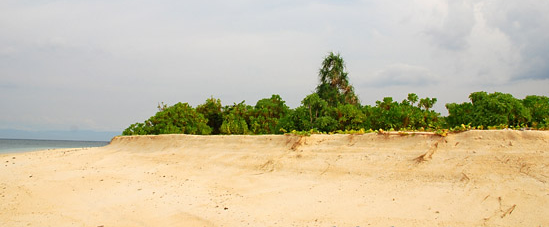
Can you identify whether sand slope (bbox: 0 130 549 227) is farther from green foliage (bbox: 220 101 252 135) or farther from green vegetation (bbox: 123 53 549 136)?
green foliage (bbox: 220 101 252 135)

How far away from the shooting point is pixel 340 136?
6.75m

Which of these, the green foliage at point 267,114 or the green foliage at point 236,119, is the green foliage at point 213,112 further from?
the green foliage at point 267,114

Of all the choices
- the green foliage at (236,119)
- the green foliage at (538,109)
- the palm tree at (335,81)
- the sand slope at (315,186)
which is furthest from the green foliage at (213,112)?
the green foliage at (538,109)

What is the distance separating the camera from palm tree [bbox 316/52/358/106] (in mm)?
18047

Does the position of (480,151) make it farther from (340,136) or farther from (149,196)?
(149,196)

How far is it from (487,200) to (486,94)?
542 cm

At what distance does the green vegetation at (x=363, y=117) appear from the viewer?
27.2ft

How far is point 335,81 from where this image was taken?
18141 millimetres

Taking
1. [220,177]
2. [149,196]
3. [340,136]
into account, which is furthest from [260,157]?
[149,196]

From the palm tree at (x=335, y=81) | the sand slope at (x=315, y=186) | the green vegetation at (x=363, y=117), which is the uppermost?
the palm tree at (x=335, y=81)

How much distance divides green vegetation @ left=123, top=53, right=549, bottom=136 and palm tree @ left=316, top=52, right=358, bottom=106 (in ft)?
13.0

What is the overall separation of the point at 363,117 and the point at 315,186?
15.9 ft

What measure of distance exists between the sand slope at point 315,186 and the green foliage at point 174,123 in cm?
515

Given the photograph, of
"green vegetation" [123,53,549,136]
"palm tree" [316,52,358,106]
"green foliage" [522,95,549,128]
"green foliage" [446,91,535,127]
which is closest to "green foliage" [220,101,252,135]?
"green vegetation" [123,53,549,136]
